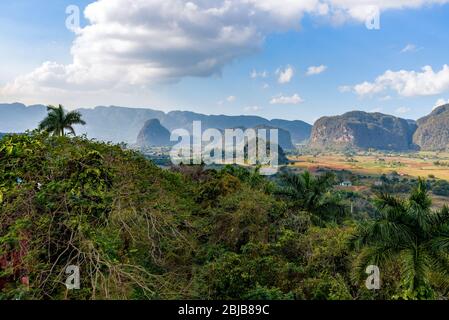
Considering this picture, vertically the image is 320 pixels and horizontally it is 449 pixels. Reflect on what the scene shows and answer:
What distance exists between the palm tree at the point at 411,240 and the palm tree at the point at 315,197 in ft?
28.9

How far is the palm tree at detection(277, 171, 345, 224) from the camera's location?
17172 millimetres

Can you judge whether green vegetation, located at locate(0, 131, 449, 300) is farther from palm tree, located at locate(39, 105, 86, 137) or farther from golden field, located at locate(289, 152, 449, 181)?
golden field, located at locate(289, 152, 449, 181)

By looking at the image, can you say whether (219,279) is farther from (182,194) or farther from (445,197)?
(445,197)

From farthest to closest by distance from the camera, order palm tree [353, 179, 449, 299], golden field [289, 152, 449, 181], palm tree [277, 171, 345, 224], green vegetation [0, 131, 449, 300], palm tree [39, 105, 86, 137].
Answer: golden field [289, 152, 449, 181] → palm tree [39, 105, 86, 137] → palm tree [277, 171, 345, 224] → palm tree [353, 179, 449, 299] → green vegetation [0, 131, 449, 300]

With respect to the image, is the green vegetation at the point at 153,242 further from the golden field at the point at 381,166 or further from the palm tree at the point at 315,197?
the golden field at the point at 381,166

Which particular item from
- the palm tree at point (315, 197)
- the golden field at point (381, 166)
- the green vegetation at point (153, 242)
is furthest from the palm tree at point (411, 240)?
the golden field at point (381, 166)

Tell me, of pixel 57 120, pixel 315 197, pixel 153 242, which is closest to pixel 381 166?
pixel 315 197

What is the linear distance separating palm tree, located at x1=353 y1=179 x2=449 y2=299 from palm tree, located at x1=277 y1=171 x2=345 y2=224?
8822 millimetres

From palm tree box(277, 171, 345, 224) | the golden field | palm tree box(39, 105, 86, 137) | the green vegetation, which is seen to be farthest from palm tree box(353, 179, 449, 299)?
the golden field

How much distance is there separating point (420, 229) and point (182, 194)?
9.68 metres

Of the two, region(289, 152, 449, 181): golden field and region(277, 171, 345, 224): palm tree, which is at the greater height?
region(277, 171, 345, 224): palm tree

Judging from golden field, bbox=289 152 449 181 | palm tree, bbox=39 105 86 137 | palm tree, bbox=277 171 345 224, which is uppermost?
palm tree, bbox=39 105 86 137

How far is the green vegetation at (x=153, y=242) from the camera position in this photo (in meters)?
5.21

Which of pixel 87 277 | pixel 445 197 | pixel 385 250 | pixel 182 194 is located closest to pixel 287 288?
pixel 385 250
